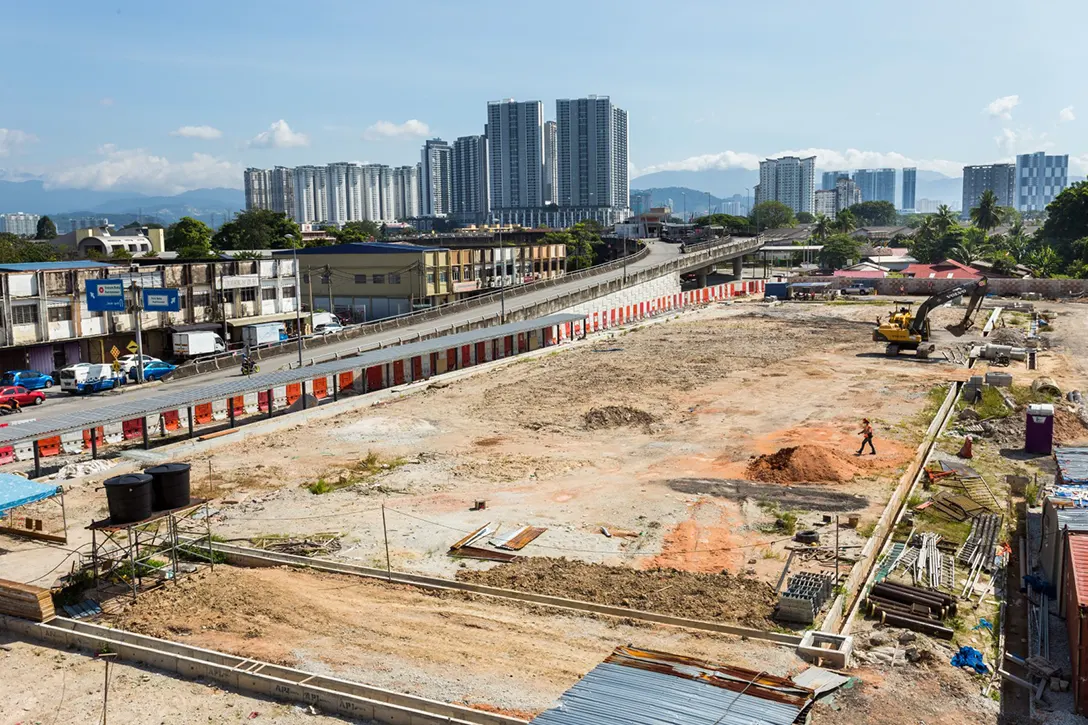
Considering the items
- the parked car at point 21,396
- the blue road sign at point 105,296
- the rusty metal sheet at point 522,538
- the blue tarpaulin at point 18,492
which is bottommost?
the rusty metal sheet at point 522,538

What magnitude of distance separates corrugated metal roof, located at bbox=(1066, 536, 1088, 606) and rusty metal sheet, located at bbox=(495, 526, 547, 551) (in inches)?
508

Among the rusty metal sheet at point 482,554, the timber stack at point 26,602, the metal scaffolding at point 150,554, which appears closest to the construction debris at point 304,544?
the metal scaffolding at point 150,554

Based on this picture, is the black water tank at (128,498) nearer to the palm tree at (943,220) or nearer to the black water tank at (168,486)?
the black water tank at (168,486)

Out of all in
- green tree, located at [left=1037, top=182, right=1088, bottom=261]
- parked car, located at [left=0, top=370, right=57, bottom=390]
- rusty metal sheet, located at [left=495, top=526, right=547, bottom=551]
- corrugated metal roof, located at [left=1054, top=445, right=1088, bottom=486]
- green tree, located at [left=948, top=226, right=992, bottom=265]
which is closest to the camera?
rusty metal sheet, located at [left=495, top=526, right=547, bottom=551]

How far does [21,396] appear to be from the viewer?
44000 mm

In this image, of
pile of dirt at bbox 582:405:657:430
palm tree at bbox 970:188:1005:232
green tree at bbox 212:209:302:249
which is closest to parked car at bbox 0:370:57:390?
pile of dirt at bbox 582:405:657:430

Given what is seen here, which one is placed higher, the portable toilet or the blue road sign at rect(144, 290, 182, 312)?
the blue road sign at rect(144, 290, 182, 312)

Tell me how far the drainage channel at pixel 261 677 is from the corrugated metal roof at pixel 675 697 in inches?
60.3

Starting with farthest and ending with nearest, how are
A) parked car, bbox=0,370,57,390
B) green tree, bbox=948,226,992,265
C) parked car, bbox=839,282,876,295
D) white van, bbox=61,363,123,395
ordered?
green tree, bbox=948,226,992,265 < parked car, bbox=839,282,876,295 < parked car, bbox=0,370,57,390 < white van, bbox=61,363,123,395

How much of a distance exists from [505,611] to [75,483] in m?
19.0

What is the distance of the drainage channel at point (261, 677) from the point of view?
15.6 m

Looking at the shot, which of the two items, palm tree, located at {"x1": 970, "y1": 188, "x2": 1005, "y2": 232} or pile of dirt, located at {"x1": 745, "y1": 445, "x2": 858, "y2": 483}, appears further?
palm tree, located at {"x1": 970, "y1": 188, "x2": 1005, "y2": 232}

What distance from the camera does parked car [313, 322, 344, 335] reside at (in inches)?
2519

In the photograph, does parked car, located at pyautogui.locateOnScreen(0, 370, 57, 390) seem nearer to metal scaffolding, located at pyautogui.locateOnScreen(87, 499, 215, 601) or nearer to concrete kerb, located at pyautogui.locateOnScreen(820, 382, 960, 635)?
metal scaffolding, located at pyautogui.locateOnScreen(87, 499, 215, 601)
